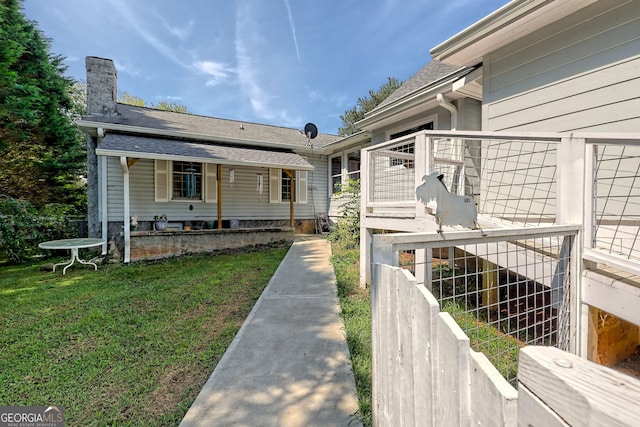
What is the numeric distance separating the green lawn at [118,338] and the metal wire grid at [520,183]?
153 inches

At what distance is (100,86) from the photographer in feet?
30.2

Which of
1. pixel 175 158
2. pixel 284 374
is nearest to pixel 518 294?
pixel 284 374

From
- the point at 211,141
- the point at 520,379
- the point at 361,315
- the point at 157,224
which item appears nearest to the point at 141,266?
the point at 157,224

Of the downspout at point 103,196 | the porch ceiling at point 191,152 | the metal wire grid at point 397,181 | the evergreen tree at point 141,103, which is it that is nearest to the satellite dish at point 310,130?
the porch ceiling at point 191,152

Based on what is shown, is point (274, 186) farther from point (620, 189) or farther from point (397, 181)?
point (620, 189)

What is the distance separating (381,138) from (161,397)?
25.8 feet

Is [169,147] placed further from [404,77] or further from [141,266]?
[404,77]

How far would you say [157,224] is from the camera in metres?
8.73

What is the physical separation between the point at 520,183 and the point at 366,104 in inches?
877

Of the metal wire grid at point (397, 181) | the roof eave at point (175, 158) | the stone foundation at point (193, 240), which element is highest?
the roof eave at point (175, 158)

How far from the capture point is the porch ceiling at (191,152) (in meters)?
7.44

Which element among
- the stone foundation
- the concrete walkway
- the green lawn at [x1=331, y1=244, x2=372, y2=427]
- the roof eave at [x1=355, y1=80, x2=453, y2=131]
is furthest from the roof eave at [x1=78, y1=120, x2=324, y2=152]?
the concrete walkway

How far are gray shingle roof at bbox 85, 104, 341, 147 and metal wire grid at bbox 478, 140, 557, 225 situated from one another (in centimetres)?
842

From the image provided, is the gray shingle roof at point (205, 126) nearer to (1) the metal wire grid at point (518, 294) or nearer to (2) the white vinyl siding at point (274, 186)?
(2) the white vinyl siding at point (274, 186)
